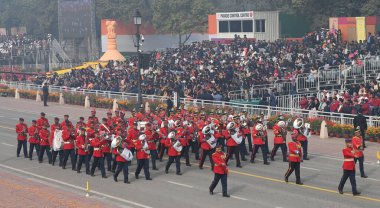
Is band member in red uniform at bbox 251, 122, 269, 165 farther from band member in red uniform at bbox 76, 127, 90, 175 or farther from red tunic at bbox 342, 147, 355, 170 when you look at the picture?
band member in red uniform at bbox 76, 127, 90, 175

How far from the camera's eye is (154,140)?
94.9 ft

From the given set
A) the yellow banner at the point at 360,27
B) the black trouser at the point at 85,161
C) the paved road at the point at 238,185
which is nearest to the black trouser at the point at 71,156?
the paved road at the point at 238,185

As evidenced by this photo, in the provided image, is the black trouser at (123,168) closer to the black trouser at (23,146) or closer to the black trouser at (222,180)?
the black trouser at (222,180)

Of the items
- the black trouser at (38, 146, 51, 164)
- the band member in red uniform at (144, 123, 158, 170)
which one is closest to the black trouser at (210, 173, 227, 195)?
the band member in red uniform at (144, 123, 158, 170)

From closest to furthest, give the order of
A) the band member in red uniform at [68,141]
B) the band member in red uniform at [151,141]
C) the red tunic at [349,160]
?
the red tunic at [349,160]
the band member in red uniform at [151,141]
the band member in red uniform at [68,141]

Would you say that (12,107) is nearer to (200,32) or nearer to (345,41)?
(345,41)

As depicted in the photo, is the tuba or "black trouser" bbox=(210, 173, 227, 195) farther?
the tuba

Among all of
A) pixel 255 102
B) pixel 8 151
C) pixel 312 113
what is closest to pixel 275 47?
pixel 255 102

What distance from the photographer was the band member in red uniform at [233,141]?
28.6 m

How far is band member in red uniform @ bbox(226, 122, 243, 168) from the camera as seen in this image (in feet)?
93.8

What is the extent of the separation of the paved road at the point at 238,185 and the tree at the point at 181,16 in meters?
52.7

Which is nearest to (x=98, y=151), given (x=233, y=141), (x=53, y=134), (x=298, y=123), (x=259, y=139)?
(x=53, y=134)

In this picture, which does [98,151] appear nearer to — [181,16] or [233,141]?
[233,141]

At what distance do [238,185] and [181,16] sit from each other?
60.1 meters
